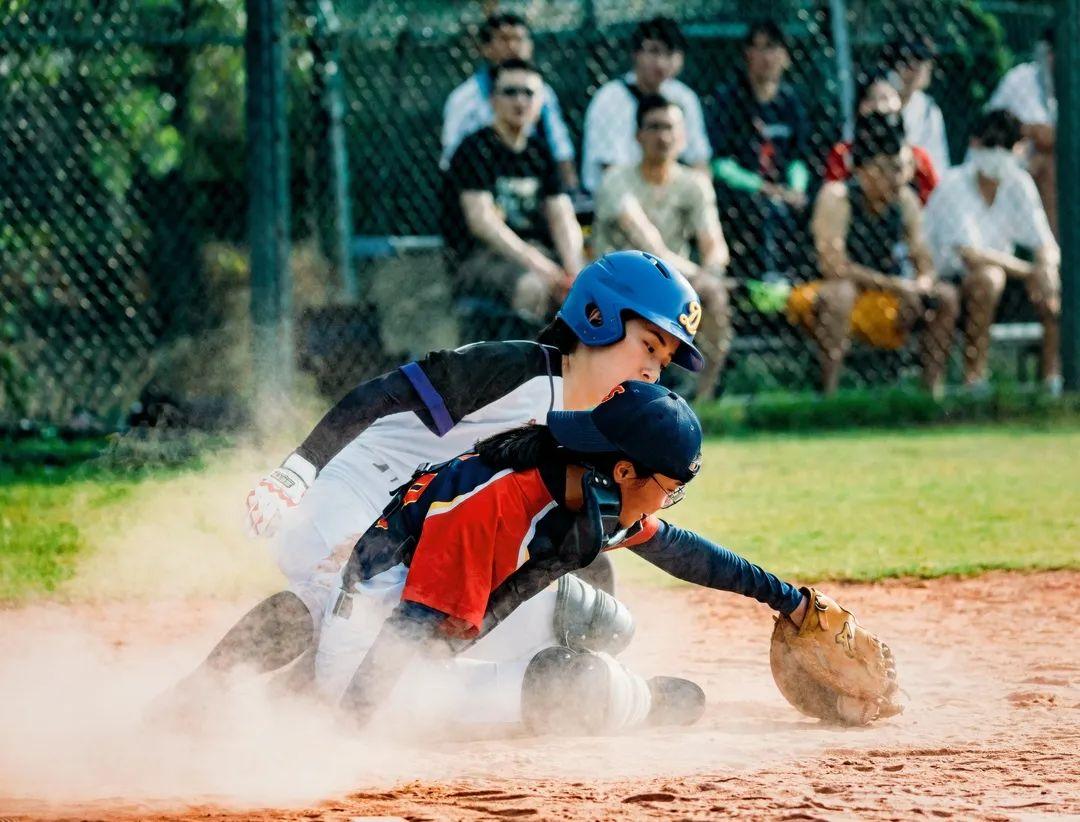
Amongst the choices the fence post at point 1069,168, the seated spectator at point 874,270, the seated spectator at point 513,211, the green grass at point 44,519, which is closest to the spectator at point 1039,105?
the fence post at point 1069,168

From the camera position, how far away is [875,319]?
380 inches

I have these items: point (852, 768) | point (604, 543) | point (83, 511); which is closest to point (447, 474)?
point (604, 543)

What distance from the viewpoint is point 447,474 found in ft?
11.8

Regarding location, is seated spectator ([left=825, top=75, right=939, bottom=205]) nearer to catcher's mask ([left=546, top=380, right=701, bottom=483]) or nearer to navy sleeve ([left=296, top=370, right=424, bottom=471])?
navy sleeve ([left=296, top=370, right=424, bottom=471])

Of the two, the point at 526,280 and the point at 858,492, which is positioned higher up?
the point at 526,280

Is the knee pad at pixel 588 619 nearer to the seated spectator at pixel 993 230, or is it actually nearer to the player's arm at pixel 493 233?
the player's arm at pixel 493 233

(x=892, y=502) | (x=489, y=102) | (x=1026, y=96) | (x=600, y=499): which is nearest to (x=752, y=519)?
(x=892, y=502)

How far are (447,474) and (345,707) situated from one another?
591 millimetres

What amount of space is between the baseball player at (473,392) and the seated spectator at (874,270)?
5.45 metres

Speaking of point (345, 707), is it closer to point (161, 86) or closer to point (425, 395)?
point (425, 395)

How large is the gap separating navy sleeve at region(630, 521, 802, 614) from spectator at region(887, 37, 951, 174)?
22.2 ft

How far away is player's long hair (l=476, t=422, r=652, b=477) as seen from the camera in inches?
134

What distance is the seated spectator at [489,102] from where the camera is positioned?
8.79 meters

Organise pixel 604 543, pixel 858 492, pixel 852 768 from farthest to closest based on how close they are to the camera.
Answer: pixel 858 492, pixel 604 543, pixel 852 768
